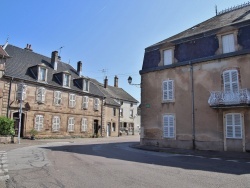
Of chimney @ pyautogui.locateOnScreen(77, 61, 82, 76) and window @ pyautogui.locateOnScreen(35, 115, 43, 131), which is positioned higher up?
chimney @ pyautogui.locateOnScreen(77, 61, 82, 76)

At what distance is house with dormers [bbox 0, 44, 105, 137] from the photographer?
2317 cm

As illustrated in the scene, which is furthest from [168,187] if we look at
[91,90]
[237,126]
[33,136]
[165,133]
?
[91,90]

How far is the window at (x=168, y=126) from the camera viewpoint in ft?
59.1

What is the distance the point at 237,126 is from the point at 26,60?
22.3 meters

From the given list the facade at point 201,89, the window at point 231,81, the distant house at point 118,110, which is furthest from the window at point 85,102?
the window at point 231,81

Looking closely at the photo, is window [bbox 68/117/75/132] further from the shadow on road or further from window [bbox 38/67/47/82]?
the shadow on road

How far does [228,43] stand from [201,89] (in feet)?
11.6

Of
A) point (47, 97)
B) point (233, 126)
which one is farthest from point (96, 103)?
point (233, 126)

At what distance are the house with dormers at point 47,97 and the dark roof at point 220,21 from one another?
1304 cm

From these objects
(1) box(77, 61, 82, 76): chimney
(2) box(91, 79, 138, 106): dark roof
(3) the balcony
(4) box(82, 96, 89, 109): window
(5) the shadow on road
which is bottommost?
(5) the shadow on road

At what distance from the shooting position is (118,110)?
38688 mm

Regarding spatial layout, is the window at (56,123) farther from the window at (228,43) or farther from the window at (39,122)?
the window at (228,43)

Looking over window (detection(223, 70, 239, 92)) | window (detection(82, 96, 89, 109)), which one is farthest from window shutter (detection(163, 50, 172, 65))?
window (detection(82, 96, 89, 109))

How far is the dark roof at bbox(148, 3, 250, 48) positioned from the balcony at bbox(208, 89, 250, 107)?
15.6ft
